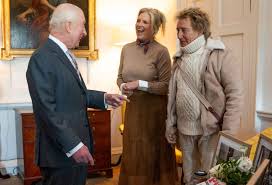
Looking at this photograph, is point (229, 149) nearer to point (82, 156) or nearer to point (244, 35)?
point (82, 156)

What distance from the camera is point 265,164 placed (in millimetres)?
1011

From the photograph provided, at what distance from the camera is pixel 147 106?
268 cm

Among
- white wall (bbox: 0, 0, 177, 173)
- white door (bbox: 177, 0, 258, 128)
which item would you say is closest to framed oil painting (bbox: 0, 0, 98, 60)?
white wall (bbox: 0, 0, 177, 173)

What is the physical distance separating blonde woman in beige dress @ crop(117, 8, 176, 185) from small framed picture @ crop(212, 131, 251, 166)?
3.49 ft

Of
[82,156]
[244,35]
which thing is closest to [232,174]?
[82,156]

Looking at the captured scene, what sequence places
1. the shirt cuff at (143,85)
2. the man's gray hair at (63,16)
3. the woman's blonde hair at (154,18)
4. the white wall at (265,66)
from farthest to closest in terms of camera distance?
the woman's blonde hair at (154,18) → the shirt cuff at (143,85) → the white wall at (265,66) → the man's gray hair at (63,16)

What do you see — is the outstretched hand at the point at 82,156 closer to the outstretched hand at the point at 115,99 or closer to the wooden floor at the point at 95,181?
the outstretched hand at the point at 115,99

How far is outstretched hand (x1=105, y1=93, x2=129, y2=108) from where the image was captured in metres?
2.10

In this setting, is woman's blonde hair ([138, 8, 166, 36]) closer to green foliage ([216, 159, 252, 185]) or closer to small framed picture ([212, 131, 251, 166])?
small framed picture ([212, 131, 251, 166])

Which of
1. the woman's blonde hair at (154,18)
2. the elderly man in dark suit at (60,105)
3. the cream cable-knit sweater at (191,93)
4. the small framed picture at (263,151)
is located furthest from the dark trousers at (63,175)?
the woman's blonde hair at (154,18)

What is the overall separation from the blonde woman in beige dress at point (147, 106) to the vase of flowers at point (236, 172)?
1339mm

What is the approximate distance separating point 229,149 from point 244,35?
4.70ft

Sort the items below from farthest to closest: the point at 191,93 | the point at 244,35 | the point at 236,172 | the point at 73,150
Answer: the point at 244,35 < the point at 191,93 < the point at 73,150 < the point at 236,172

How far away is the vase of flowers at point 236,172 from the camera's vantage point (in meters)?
1.21
